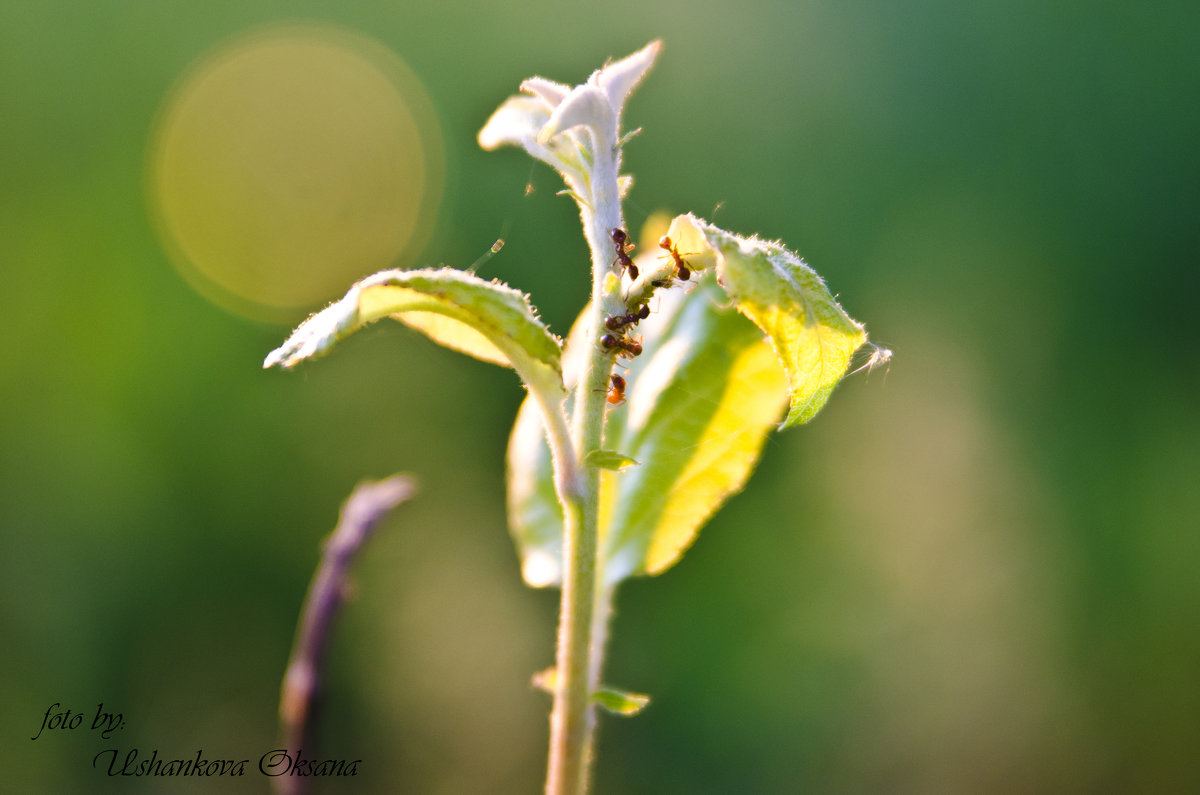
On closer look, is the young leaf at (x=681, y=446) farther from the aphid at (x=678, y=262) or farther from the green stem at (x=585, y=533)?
the aphid at (x=678, y=262)

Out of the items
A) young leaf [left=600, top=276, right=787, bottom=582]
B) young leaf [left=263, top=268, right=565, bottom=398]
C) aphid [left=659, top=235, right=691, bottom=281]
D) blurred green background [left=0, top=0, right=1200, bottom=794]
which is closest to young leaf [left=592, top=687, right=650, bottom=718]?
young leaf [left=600, top=276, right=787, bottom=582]

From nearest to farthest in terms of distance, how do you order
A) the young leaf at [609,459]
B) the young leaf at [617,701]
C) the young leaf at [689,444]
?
1. the young leaf at [609,459]
2. the young leaf at [617,701]
3. the young leaf at [689,444]

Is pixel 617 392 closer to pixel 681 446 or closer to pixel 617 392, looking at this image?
pixel 617 392

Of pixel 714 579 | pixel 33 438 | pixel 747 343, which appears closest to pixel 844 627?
pixel 714 579

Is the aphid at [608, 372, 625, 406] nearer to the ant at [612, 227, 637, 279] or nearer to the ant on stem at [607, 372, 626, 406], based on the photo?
the ant on stem at [607, 372, 626, 406]

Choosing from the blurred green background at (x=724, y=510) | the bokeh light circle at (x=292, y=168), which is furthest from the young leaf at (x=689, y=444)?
the bokeh light circle at (x=292, y=168)

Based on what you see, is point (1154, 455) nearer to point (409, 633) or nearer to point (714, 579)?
point (714, 579)
